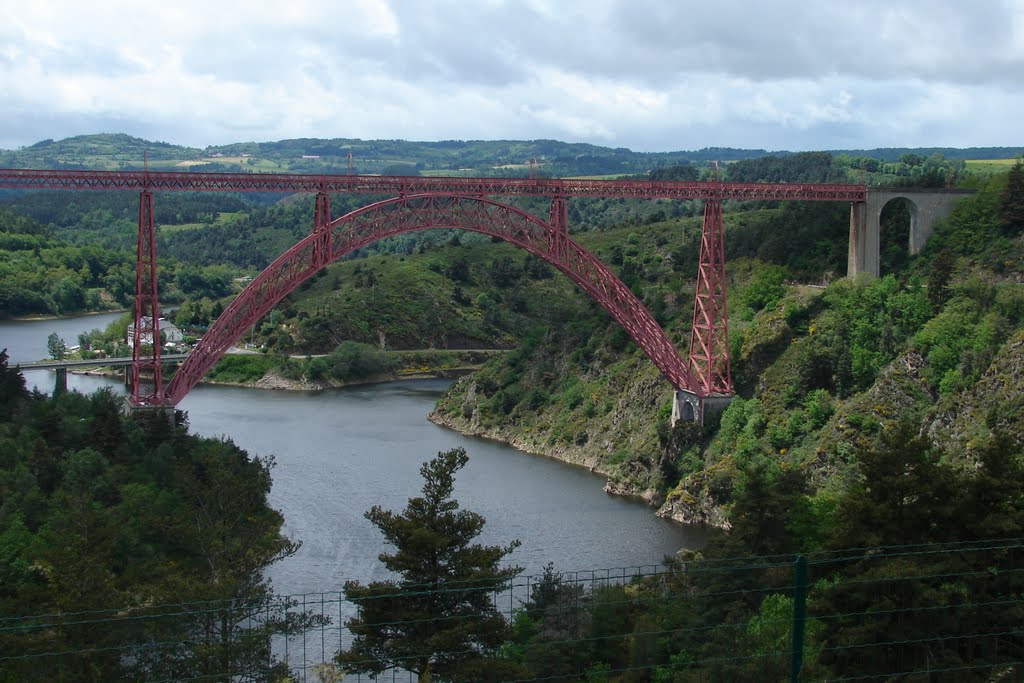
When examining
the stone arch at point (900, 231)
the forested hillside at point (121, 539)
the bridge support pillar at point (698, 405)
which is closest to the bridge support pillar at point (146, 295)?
the forested hillside at point (121, 539)

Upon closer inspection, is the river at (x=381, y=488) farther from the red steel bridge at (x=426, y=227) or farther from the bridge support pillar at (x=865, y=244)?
the bridge support pillar at (x=865, y=244)

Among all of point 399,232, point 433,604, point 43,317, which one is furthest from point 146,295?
point 43,317

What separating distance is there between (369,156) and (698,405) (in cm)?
15565

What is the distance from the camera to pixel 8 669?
17344 mm

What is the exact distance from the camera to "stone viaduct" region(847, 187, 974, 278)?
129 ft

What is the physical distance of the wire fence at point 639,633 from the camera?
1634 centimetres

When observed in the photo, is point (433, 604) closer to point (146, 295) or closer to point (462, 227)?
point (462, 227)

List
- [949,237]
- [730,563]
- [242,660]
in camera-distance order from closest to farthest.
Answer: [242,660] < [730,563] < [949,237]

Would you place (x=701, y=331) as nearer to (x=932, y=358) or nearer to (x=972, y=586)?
(x=932, y=358)

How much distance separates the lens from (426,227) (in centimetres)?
3547

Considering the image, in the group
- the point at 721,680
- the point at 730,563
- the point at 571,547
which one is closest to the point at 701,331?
the point at 571,547

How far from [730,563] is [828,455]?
10.9 meters

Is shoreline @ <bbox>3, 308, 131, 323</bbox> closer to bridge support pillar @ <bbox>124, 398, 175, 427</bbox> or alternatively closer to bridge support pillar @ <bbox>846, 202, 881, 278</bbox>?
bridge support pillar @ <bbox>124, 398, 175, 427</bbox>

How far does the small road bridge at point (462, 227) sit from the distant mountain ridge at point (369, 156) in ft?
335
